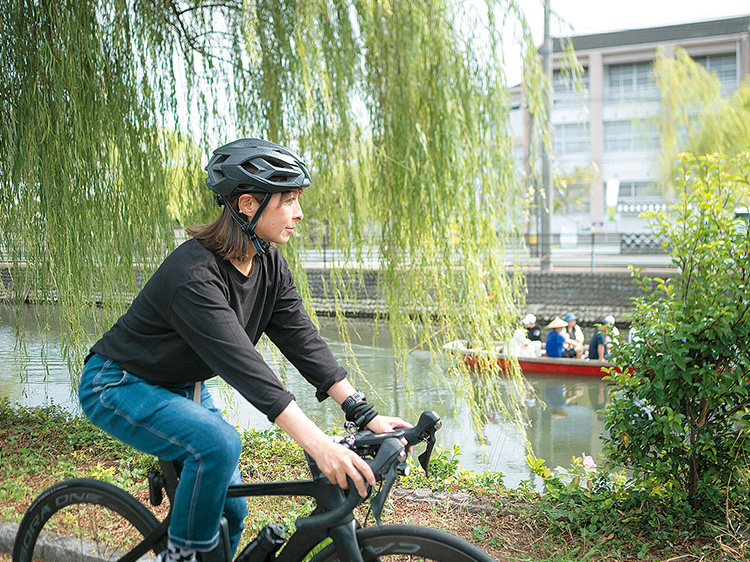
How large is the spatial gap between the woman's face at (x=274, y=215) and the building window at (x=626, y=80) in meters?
42.5

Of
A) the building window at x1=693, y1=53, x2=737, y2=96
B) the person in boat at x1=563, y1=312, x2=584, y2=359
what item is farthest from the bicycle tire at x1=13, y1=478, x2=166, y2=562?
the building window at x1=693, y1=53, x2=737, y2=96

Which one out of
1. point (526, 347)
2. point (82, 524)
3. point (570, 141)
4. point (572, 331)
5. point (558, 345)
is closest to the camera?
point (82, 524)

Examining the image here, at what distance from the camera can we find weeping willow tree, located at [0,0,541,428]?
12.8 feet

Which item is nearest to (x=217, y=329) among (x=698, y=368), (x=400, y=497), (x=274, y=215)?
(x=274, y=215)

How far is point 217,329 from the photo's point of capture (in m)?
1.74

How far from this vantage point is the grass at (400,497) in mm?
3125

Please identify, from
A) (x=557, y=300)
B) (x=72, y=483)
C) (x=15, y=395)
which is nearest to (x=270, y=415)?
(x=72, y=483)

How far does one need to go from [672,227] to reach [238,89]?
277 cm

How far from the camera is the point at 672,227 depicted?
3607 millimetres

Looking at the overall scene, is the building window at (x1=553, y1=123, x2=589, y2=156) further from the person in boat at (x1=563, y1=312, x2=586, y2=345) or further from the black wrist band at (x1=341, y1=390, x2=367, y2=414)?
the black wrist band at (x1=341, y1=390, x2=367, y2=414)

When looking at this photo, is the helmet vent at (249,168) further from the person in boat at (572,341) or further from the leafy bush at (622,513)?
the person in boat at (572,341)

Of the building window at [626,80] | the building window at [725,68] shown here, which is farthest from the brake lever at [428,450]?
the building window at [725,68]

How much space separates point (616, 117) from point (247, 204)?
42.6 meters

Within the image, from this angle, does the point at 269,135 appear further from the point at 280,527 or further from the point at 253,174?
the point at 280,527
